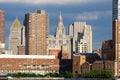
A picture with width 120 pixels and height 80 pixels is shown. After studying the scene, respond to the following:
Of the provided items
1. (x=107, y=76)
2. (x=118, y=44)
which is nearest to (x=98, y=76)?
(x=107, y=76)

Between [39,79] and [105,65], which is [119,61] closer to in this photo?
[105,65]

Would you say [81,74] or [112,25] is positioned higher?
[112,25]

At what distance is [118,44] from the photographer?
192000 mm

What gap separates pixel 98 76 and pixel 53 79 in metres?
13.3

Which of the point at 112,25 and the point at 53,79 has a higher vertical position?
the point at 112,25

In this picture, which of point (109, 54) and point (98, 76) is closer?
point (98, 76)

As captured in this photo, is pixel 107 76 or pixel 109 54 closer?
pixel 107 76

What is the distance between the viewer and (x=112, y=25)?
645 ft

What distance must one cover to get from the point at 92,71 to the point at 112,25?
16.4 meters

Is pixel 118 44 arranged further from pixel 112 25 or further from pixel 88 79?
pixel 88 79

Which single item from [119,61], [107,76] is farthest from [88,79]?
[119,61]

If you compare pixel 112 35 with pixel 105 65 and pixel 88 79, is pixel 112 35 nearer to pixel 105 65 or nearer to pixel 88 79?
pixel 105 65

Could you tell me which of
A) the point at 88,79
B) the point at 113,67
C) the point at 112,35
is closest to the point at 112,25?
the point at 112,35

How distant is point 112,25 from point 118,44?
7657 millimetres
